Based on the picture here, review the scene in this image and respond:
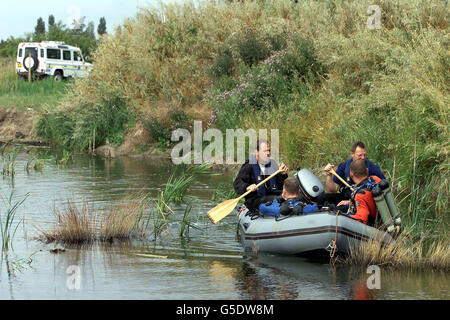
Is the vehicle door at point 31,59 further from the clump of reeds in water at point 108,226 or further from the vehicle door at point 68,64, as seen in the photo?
the clump of reeds in water at point 108,226

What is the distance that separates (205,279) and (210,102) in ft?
42.7

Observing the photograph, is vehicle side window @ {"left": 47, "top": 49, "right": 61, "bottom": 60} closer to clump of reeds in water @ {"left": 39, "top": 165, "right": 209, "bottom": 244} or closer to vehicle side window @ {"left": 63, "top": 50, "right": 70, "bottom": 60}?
vehicle side window @ {"left": 63, "top": 50, "right": 70, "bottom": 60}

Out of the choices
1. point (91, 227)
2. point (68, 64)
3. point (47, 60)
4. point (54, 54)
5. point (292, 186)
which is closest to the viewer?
point (292, 186)

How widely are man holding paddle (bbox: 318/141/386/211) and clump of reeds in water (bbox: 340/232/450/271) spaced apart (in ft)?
3.89

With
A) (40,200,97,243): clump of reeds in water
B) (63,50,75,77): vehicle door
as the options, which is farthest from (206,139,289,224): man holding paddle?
(63,50,75,77): vehicle door

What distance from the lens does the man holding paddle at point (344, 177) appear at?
1073 cm

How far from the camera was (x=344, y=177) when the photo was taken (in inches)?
443

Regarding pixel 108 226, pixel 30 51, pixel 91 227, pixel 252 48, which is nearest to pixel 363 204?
pixel 108 226

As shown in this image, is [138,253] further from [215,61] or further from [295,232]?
[215,61]

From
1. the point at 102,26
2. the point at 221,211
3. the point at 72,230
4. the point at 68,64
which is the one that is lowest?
the point at 72,230

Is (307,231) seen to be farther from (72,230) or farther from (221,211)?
(72,230)

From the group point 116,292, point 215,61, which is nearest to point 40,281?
point 116,292

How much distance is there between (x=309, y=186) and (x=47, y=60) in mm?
29273

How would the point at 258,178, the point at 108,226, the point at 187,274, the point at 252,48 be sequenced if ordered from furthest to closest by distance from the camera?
the point at 252,48, the point at 258,178, the point at 108,226, the point at 187,274
